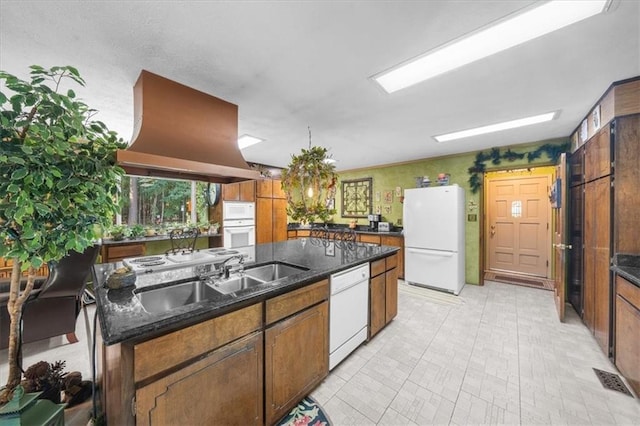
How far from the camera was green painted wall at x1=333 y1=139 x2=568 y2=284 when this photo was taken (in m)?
4.02

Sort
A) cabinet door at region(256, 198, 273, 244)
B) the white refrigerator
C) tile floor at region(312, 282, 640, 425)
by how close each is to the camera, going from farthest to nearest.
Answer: cabinet door at region(256, 198, 273, 244), the white refrigerator, tile floor at region(312, 282, 640, 425)

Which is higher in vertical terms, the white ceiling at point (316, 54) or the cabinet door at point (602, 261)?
the white ceiling at point (316, 54)

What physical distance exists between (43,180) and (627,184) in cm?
388

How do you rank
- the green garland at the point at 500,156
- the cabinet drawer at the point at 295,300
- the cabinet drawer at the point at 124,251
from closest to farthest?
the cabinet drawer at the point at 295,300 → the cabinet drawer at the point at 124,251 → the green garland at the point at 500,156

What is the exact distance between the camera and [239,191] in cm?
480

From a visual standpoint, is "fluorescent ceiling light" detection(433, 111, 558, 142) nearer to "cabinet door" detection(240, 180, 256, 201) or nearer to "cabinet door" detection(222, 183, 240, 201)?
"cabinet door" detection(240, 180, 256, 201)

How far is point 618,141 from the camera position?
2.05 metres

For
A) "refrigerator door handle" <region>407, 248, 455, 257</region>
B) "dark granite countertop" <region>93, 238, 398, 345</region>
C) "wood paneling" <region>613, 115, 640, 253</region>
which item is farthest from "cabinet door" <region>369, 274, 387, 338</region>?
"wood paneling" <region>613, 115, 640, 253</region>

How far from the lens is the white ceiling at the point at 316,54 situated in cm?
129

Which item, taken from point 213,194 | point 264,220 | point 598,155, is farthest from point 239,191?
point 598,155

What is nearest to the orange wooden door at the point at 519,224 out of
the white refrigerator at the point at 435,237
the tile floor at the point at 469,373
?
the white refrigerator at the point at 435,237

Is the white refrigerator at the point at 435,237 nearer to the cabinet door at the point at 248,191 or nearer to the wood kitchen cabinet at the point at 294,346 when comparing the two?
the wood kitchen cabinet at the point at 294,346

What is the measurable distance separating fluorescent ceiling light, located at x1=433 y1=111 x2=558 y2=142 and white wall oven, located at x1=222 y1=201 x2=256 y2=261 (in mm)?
3648

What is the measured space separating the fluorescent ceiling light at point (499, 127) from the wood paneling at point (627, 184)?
74 cm
